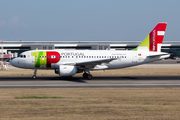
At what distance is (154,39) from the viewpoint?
122 feet

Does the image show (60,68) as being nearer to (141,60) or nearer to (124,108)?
(141,60)

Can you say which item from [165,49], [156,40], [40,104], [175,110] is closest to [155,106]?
[175,110]

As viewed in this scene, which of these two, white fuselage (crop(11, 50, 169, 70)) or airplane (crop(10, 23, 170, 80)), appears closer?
airplane (crop(10, 23, 170, 80))

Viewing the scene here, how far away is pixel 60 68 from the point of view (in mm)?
31031

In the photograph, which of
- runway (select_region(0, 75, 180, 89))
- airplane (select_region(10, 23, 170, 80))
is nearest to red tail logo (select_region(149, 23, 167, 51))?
airplane (select_region(10, 23, 170, 80))

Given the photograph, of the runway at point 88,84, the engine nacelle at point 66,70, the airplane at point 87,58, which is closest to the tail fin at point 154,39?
the airplane at point 87,58

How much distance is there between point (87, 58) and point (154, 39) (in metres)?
10.9

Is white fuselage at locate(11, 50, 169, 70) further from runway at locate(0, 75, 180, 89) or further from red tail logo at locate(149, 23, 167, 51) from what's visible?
runway at locate(0, 75, 180, 89)

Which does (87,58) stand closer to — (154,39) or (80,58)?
(80,58)

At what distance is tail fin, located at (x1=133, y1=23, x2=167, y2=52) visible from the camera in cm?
3709

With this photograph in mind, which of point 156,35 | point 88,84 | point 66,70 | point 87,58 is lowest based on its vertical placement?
point 88,84

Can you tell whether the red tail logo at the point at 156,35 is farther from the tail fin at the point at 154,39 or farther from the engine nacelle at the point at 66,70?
the engine nacelle at the point at 66,70

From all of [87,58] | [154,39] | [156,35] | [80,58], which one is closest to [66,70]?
[80,58]

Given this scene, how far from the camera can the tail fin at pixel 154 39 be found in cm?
3709
